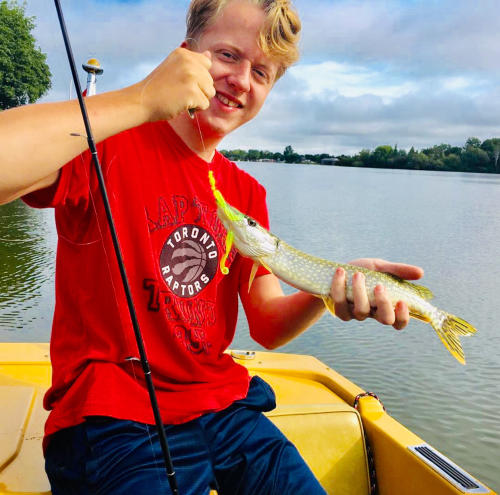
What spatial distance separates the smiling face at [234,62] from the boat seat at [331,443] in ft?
5.36

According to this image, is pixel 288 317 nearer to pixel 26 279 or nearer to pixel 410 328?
pixel 410 328

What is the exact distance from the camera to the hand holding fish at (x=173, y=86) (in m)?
1.43

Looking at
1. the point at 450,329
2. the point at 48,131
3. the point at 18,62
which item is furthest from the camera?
the point at 18,62

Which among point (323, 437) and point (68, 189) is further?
point (323, 437)

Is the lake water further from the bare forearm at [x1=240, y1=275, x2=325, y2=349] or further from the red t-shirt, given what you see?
the red t-shirt


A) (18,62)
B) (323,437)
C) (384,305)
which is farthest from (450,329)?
(18,62)

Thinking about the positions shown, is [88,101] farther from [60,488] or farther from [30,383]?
[30,383]

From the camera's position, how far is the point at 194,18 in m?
2.10

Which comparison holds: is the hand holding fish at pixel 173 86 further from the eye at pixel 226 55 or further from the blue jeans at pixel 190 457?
the blue jeans at pixel 190 457

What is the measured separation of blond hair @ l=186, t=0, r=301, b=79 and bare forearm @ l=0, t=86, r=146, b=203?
2.47ft

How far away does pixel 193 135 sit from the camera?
6.95ft

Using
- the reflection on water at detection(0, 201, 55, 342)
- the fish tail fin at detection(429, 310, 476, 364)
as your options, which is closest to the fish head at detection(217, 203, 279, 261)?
the fish tail fin at detection(429, 310, 476, 364)

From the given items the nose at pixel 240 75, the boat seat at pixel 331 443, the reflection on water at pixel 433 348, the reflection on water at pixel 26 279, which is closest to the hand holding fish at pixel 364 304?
the nose at pixel 240 75

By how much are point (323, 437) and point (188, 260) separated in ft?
4.68
